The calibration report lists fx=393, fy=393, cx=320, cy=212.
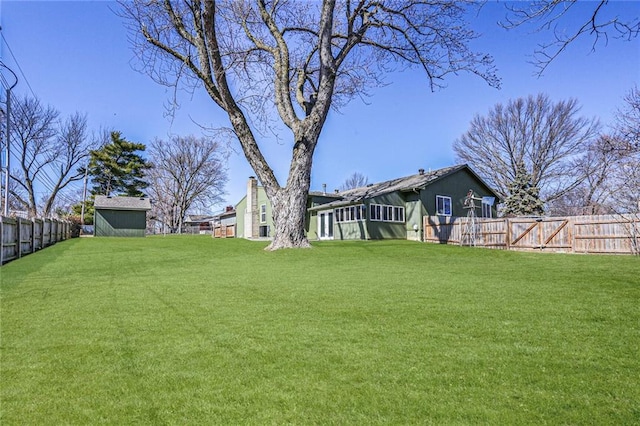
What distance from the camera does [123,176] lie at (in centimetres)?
3872

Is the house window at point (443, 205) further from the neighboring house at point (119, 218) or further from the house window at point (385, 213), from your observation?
the neighboring house at point (119, 218)

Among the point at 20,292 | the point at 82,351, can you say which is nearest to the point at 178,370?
the point at 82,351

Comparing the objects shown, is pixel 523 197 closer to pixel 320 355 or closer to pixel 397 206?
pixel 397 206

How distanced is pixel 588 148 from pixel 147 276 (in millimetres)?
28111

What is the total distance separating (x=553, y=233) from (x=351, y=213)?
1037cm

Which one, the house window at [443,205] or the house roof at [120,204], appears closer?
the house window at [443,205]

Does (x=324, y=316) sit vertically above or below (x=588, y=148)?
below

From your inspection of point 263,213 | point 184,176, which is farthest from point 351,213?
point 184,176

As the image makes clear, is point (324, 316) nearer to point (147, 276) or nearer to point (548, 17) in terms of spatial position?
point (548, 17)

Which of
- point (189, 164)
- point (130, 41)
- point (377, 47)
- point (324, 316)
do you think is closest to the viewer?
point (324, 316)

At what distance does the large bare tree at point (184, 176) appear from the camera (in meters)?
41.6

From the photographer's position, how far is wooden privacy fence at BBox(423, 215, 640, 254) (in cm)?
1489

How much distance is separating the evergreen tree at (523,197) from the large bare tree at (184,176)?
2788 centimetres

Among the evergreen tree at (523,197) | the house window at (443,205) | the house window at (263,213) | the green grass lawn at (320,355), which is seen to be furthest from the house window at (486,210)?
the green grass lawn at (320,355)
